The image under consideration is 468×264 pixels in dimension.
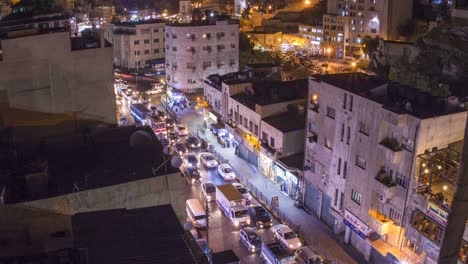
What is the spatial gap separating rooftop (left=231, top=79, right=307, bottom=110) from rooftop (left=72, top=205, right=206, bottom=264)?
21.1 meters

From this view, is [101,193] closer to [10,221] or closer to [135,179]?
[135,179]

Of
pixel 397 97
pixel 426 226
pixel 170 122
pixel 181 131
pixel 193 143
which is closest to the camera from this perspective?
pixel 426 226

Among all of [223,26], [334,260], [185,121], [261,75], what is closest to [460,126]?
[334,260]

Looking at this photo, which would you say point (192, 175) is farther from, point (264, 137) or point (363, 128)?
point (363, 128)

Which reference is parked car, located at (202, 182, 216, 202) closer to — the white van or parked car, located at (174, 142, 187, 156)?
the white van

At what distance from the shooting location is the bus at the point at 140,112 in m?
45.2

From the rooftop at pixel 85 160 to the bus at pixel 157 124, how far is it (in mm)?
20127

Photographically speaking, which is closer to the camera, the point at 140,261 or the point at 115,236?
the point at 140,261

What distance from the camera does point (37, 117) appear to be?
70.6 feet

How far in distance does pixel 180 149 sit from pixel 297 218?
1341 cm

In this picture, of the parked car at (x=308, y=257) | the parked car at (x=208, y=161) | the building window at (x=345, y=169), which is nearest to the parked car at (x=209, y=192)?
the parked car at (x=208, y=161)

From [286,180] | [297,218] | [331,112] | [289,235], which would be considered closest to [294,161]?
[286,180]

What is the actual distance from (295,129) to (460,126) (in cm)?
1162

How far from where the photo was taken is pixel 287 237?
83.5ft
